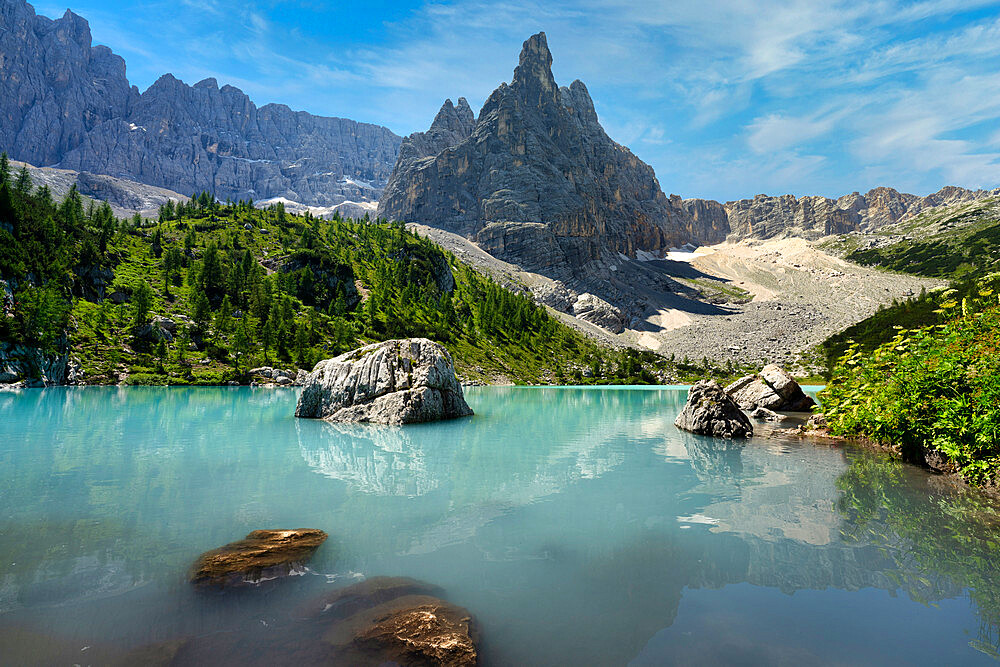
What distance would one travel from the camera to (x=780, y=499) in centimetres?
1491

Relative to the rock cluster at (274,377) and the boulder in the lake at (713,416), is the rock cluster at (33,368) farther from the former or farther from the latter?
the boulder in the lake at (713,416)

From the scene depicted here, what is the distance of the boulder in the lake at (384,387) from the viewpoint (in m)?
35.9

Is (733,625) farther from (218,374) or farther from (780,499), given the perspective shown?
(218,374)

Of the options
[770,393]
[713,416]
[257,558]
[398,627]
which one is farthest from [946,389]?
[770,393]

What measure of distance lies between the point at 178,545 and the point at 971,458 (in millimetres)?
21660

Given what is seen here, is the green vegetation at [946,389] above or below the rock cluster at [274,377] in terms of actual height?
above

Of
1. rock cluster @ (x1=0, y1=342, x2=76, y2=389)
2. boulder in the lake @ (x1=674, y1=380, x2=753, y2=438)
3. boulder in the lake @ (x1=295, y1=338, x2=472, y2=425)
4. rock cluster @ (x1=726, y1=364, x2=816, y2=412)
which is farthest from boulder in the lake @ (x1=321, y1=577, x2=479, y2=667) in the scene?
rock cluster @ (x1=0, y1=342, x2=76, y2=389)

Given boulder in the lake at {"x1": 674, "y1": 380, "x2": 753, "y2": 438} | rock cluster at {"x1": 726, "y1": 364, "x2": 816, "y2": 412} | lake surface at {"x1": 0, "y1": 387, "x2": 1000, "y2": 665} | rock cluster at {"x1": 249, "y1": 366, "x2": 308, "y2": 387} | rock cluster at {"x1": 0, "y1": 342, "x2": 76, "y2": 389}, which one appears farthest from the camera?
rock cluster at {"x1": 249, "y1": 366, "x2": 308, "y2": 387}

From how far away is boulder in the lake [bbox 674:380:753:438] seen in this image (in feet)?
98.7

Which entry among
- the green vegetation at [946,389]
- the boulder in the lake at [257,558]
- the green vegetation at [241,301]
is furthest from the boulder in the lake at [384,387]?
the green vegetation at [241,301]

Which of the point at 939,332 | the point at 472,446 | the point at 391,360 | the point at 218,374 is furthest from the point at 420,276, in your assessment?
the point at 939,332

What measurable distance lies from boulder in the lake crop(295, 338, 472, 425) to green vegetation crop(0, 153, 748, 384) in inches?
2478

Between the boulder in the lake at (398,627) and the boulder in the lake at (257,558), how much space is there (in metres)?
1.80

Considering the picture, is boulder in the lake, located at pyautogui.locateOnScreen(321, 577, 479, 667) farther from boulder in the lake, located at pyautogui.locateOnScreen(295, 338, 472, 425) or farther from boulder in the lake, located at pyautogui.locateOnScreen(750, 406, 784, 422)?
boulder in the lake, located at pyautogui.locateOnScreen(750, 406, 784, 422)
